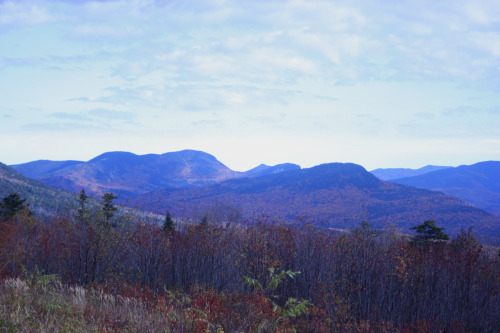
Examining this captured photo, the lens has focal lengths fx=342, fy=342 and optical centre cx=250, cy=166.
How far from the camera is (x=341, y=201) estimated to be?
14812 cm

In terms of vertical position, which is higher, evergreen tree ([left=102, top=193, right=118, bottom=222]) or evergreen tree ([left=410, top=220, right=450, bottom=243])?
evergreen tree ([left=102, top=193, right=118, bottom=222])

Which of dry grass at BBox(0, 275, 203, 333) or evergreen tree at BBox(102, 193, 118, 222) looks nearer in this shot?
dry grass at BBox(0, 275, 203, 333)

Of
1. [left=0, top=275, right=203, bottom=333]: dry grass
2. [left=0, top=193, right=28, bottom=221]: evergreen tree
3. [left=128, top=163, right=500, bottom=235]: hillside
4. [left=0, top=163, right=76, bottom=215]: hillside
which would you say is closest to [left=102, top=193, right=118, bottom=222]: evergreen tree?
[left=0, top=275, right=203, bottom=333]: dry grass

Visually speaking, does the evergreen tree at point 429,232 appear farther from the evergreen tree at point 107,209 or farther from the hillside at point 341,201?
the hillside at point 341,201

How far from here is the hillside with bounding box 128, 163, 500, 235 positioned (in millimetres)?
105000

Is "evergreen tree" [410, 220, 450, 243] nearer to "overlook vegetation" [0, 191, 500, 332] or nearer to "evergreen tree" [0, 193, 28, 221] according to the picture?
"overlook vegetation" [0, 191, 500, 332]

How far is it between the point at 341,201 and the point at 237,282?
470 ft

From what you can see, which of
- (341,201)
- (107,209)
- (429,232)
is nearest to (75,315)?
(107,209)

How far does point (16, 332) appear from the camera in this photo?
5.36 meters

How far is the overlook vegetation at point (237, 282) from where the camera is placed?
6.63m

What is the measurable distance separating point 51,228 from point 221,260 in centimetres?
829

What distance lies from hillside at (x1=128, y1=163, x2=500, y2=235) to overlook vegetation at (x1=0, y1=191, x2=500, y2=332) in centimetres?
6860

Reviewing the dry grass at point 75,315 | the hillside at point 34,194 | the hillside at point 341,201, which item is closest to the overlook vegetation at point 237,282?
the dry grass at point 75,315

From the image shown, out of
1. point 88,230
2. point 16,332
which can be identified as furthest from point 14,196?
point 16,332
